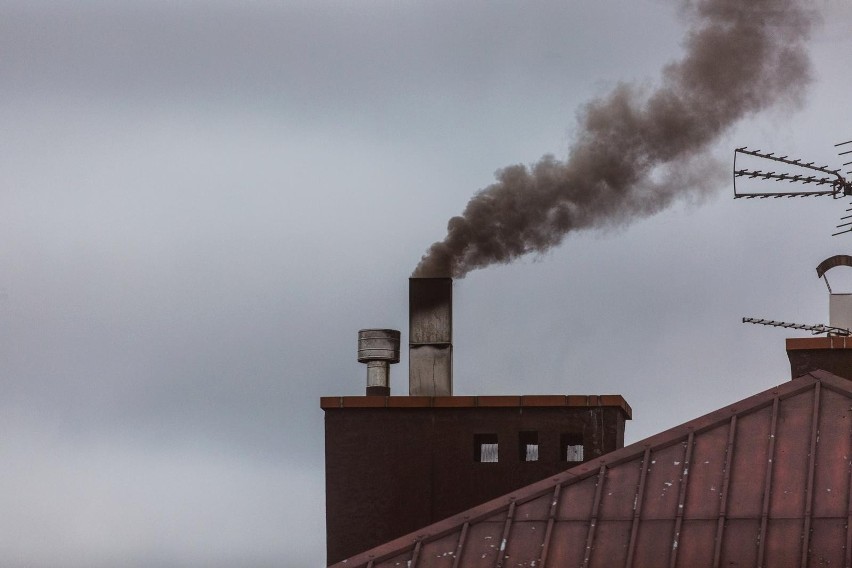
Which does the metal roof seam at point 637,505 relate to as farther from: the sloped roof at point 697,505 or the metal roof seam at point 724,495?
the metal roof seam at point 724,495

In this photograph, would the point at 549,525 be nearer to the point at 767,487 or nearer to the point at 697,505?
the point at 697,505

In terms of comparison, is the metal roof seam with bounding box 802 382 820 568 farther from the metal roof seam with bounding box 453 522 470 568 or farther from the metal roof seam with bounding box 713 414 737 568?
the metal roof seam with bounding box 453 522 470 568

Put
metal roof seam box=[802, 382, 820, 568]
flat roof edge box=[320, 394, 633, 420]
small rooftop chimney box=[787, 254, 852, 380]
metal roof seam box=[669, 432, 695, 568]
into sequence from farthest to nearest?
flat roof edge box=[320, 394, 633, 420] → small rooftop chimney box=[787, 254, 852, 380] → metal roof seam box=[669, 432, 695, 568] → metal roof seam box=[802, 382, 820, 568]

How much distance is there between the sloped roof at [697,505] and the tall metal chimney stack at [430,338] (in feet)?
20.3

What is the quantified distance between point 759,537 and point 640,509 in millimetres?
1252

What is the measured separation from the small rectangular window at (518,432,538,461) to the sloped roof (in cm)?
441

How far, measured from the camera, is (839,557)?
1474 centimetres

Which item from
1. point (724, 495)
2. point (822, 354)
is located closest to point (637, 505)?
point (724, 495)

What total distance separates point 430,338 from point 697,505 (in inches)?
300

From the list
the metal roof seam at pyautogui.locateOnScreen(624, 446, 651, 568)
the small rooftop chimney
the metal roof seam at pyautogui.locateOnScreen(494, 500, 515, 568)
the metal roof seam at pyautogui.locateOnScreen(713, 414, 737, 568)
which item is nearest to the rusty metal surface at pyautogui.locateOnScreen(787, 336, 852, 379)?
the small rooftop chimney

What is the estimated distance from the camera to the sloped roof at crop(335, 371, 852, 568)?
50.1 ft

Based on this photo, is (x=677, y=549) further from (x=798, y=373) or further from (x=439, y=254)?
(x=439, y=254)

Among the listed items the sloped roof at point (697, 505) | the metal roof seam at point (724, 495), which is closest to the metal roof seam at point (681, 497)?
the sloped roof at point (697, 505)

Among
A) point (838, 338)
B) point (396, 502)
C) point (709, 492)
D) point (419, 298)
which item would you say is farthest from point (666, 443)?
point (419, 298)
